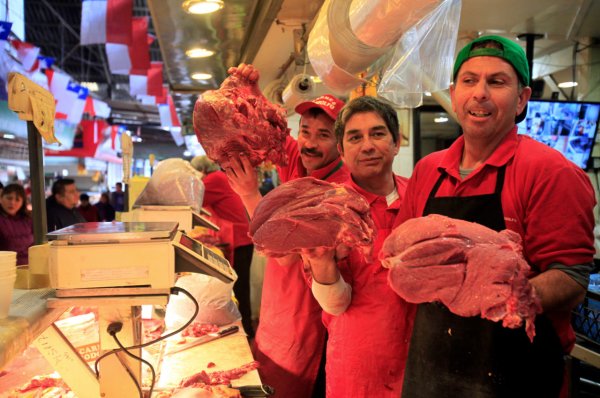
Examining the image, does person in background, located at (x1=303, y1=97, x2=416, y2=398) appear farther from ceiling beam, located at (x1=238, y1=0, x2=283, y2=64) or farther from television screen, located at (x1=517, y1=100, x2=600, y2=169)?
television screen, located at (x1=517, y1=100, x2=600, y2=169)

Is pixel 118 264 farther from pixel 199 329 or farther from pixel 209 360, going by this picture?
pixel 199 329

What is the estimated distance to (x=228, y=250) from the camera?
484 cm

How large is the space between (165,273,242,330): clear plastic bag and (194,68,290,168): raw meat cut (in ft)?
3.44

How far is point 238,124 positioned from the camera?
2.08 metres

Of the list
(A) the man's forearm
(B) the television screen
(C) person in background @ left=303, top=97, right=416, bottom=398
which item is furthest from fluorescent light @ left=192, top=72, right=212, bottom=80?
(A) the man's forearm

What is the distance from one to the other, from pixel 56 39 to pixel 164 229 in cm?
1733

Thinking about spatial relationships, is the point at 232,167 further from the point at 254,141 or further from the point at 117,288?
the point at 117,288

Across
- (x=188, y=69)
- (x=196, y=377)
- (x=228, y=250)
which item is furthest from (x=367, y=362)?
(x=188, y=69)

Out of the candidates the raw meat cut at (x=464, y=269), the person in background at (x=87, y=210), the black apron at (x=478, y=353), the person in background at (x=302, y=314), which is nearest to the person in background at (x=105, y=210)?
the person in background at (x=87, y=210)

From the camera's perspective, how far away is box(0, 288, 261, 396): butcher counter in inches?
43.8

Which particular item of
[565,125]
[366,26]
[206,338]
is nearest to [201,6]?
[366,26]

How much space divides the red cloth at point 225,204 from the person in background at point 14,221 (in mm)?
2250

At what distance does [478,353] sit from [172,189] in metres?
2.04

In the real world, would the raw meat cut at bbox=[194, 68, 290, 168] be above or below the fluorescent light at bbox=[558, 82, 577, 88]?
below
